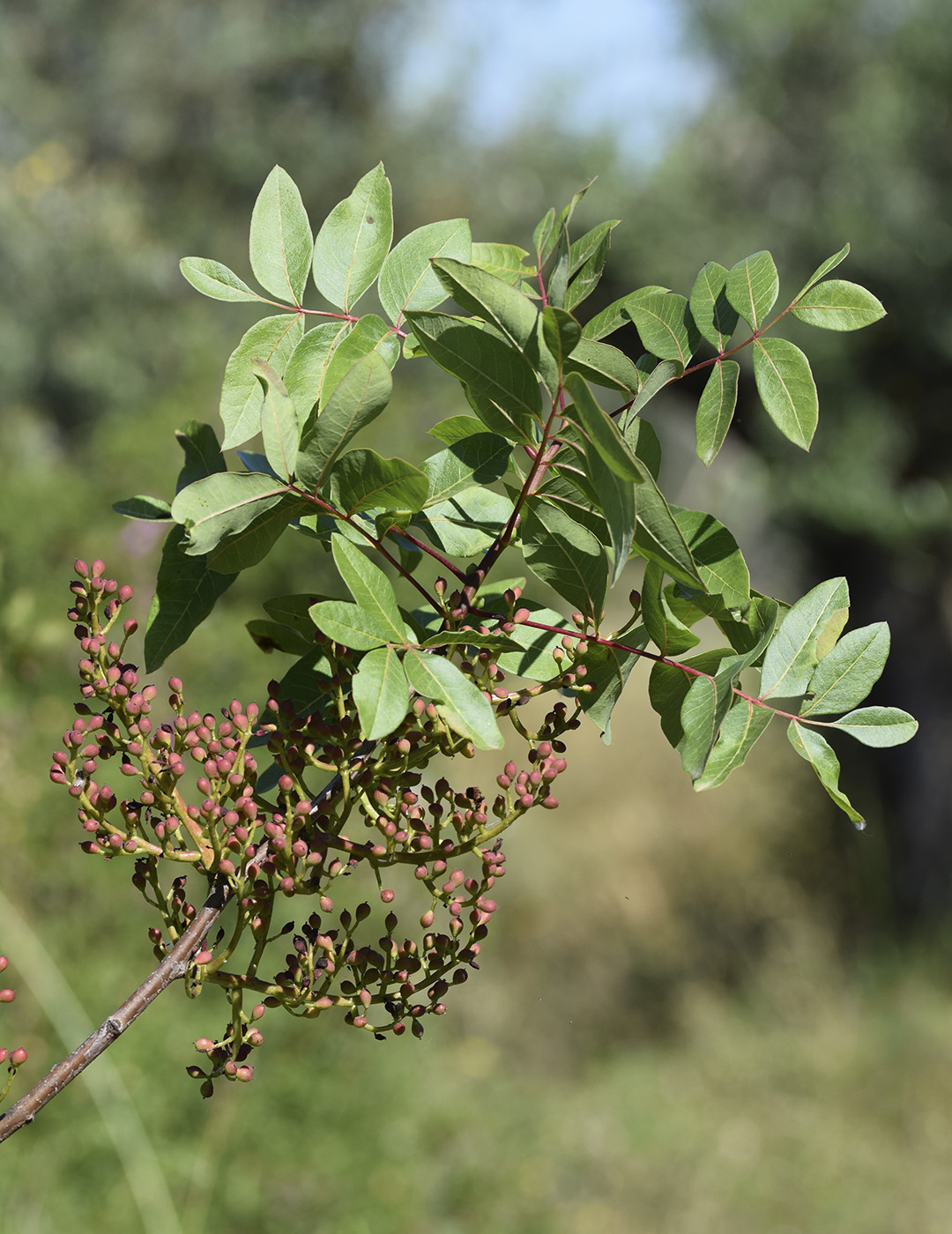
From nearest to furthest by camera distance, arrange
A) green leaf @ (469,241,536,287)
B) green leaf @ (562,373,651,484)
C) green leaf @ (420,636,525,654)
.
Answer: green leaf @ (562,373,651,484) < green leaf @ (420,636,525,654) < green leaf @ (469,241,536,287)

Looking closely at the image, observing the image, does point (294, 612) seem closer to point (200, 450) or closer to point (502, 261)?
point (200, 450)

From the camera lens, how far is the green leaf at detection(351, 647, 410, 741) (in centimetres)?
46

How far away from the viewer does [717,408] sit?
587mm

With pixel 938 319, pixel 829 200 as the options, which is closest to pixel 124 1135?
pixel 938 319

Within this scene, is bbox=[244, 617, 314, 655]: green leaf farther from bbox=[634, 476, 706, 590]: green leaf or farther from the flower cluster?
bbox=[634, 476, 706, 590]: green leaf

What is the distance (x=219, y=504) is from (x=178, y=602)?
12 cm

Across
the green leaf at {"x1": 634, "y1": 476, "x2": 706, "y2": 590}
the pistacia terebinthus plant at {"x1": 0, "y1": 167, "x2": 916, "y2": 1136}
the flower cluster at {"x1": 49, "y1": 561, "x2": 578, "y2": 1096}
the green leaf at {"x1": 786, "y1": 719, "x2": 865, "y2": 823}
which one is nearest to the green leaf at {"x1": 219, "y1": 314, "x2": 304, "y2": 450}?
the pistacia terebinthus plant at {"x1": 0, "y1": 167, "x2": 916, "y2": 1136}

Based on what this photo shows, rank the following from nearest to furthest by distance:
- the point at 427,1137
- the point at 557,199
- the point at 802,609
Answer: the point at 802,609
the point at 427,1137
the point at 557,199

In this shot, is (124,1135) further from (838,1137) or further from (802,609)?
(838,1137)

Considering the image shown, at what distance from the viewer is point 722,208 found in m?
4.94

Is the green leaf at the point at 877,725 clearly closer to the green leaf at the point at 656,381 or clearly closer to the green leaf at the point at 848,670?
the green leaf at the point at 848,670

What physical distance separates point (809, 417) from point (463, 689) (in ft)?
0.84

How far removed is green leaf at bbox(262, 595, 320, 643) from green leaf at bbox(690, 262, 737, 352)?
27 centimetres

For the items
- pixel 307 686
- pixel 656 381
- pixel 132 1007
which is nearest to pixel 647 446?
pixel 656 381
